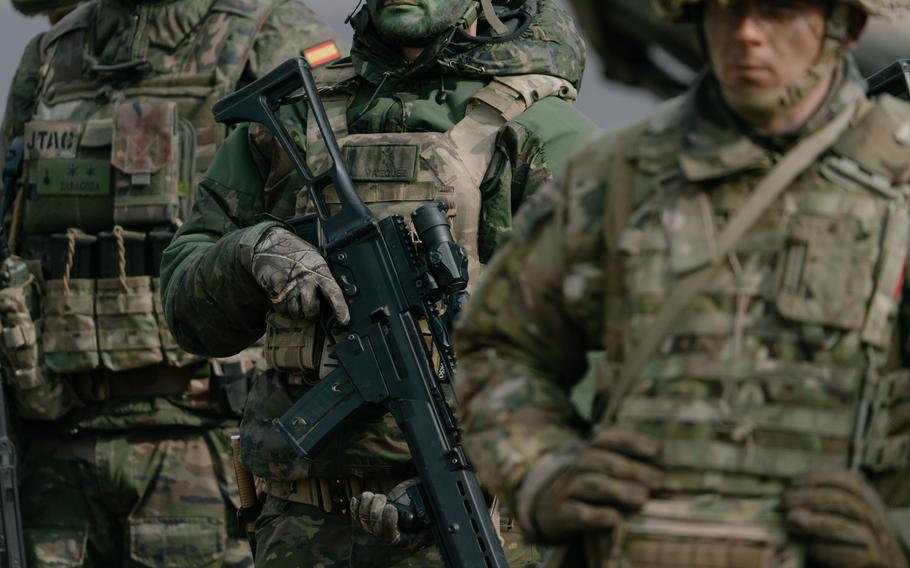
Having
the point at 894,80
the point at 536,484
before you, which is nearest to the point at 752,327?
the point at 536,484

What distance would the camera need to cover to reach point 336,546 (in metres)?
5.57

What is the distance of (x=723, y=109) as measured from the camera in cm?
336

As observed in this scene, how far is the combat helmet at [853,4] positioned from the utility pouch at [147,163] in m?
4.83

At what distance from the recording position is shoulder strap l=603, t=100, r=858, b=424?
324 centimetres

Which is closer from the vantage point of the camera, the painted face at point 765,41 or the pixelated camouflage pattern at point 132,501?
the painted face at point 765,41

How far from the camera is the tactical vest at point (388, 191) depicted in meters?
5.51

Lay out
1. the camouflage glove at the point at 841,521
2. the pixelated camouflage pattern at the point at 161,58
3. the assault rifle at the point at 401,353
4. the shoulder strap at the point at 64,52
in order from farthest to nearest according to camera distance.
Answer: the shoulder strap at the point at 64,52 → the pixelated camouflage pattern at the point at 161,58 → the assault rifle at the point at 401,353 → the camouflage glove at the point at 841,521

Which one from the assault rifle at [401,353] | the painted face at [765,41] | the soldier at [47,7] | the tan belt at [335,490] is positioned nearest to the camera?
the painted face at [765,41]

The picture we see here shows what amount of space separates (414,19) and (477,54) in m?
0.19

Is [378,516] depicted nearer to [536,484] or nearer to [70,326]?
[536,484]

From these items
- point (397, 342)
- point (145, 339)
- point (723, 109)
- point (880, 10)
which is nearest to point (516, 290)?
point (723, 109)

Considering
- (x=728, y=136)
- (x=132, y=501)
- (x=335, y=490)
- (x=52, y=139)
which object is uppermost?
(x=728, y=136)

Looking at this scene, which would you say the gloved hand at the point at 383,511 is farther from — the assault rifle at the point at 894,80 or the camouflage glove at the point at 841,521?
the camouflage glove at the point at 841,521

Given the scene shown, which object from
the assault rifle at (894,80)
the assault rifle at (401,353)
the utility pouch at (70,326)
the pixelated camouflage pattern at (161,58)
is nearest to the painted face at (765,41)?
the assault rifle at (401,353)
